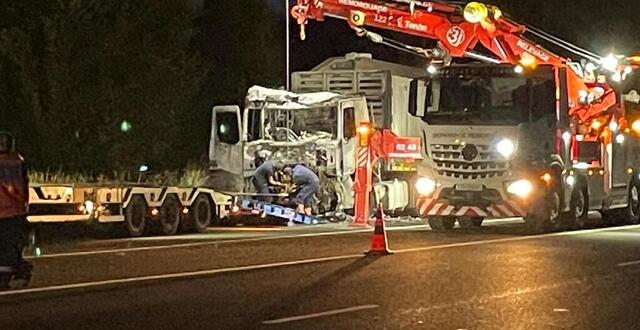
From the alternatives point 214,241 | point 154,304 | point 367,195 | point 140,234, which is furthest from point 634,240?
point 154,304

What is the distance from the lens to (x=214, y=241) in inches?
837

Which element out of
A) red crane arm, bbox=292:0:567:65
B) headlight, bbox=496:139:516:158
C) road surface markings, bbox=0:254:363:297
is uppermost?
red crane arm, bbox=292:0:567:65

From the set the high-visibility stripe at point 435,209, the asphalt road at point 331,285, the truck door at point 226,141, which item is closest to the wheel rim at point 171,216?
the asphalt road at point 331,285

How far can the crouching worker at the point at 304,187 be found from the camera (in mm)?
26328

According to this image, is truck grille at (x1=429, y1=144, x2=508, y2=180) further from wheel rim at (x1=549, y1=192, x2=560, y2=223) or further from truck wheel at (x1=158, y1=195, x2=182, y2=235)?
truck wheel at (x1=158, y1=195, x2=182, y2=235)

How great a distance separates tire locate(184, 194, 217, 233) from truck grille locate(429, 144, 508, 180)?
15.0ft

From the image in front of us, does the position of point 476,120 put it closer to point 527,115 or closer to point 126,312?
point 527,115

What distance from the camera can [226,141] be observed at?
27.7m

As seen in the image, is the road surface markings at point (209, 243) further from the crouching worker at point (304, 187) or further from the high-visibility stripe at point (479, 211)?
the crouching worker at point (304, 187)

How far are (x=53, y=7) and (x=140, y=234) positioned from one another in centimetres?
648

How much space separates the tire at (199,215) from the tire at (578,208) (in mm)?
7284

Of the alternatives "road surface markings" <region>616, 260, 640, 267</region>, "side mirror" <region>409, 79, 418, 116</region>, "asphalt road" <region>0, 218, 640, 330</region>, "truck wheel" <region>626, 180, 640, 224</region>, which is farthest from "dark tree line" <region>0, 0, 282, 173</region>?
"road surface markings" <region>616, 260, 640, 267</region>

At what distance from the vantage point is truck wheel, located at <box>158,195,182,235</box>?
23.5 m

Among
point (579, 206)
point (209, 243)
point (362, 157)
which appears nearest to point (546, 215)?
point (579, 206)
